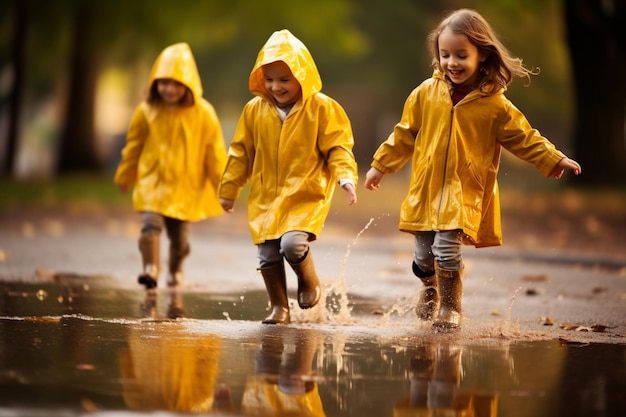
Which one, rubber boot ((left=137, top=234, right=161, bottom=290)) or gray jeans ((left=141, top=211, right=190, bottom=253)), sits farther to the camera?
gray jeans ((left=141, top=211, right=190, bottom=253))

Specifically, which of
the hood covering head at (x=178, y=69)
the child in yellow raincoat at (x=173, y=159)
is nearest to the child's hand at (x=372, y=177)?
the child in yellow raincoat at (x=173, y=159)

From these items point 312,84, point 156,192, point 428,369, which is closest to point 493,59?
point 312,84

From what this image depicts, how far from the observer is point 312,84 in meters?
7.85

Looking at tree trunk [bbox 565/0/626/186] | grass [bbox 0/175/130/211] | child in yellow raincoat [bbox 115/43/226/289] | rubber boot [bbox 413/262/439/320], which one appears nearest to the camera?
rubber boot [bbox 413/262/439/320]

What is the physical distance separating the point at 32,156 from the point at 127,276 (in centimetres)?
5121

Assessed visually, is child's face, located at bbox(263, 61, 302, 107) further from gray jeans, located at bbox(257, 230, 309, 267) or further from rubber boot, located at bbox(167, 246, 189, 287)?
rubber boot, located at bbox(167, 246, 189, 287)

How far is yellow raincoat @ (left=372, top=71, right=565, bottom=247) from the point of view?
753 cm

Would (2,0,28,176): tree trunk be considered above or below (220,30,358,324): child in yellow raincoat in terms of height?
above

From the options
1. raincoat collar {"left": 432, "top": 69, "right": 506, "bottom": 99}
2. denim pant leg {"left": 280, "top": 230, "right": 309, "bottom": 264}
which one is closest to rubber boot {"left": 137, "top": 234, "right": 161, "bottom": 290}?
denim pant leg {"left": 280, "top": 230, "right": 309, "bottom": 264}

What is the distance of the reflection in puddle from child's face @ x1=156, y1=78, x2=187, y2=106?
7.43 feet

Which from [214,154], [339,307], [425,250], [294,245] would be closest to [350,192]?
[294,245]

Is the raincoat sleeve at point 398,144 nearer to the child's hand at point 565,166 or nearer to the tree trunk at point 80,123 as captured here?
the child's hand at point 565,166

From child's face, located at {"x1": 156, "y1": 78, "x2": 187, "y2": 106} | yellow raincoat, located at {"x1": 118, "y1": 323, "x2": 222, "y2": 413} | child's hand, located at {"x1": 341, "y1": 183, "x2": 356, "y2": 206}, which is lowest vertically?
yellow raincoat, located at {"x1": 118, "y1": 323, "x2": 222, "y2": 413}

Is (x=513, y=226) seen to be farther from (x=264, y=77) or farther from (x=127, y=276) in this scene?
(x=264, y=77)
